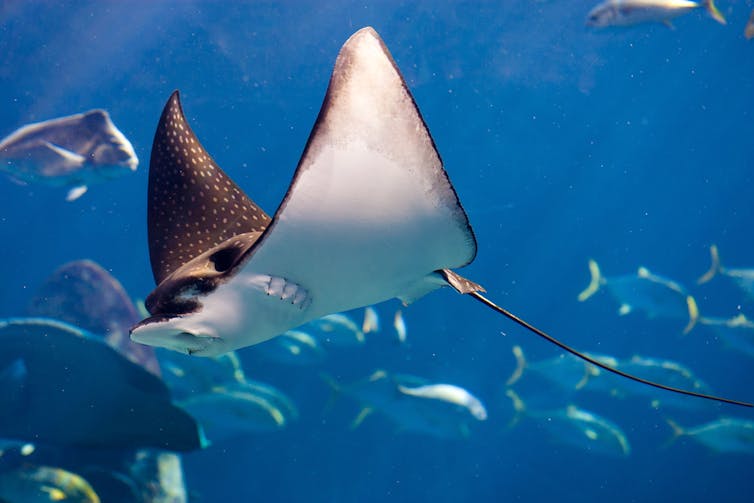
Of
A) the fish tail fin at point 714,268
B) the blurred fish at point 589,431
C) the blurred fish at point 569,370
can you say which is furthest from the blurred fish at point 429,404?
the fish tail fin at point 714,268

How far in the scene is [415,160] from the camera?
1629 mm

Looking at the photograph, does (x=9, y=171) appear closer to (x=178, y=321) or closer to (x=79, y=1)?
(x=178, y=321)

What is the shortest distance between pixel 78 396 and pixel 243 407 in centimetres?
332

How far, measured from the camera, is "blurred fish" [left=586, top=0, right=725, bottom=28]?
602 cm

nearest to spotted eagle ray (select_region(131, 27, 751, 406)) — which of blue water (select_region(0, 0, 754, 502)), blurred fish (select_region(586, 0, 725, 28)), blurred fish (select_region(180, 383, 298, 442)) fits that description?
blurred fish (select_region(586, 0, 725, 28))

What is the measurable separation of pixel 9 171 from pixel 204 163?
13.7ft

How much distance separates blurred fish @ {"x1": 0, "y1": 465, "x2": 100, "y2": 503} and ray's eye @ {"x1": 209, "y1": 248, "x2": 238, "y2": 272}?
3718mm

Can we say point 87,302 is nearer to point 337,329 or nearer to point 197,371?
point 197,371

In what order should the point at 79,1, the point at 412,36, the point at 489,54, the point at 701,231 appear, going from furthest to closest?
the point at 701,231, the point at 489,54, the point at 412,36, the point at 79,1

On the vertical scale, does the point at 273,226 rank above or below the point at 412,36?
above

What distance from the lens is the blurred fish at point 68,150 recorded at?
5750mm

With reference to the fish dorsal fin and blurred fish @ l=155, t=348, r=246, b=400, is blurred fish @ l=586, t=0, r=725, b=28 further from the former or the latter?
blurred fish @ l=155, t=348, r=246, b=400

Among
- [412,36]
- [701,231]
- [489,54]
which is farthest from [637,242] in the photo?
[412,36]

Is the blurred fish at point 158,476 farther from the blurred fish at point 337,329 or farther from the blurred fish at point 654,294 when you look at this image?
the blurred fish at point 654,294
